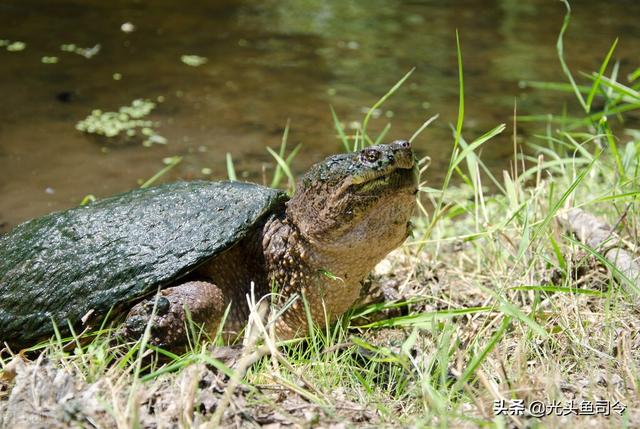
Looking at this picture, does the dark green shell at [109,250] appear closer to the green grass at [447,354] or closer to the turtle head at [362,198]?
the green grass at [447,354]

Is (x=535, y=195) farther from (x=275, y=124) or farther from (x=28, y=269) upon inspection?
(x=275, y=124)

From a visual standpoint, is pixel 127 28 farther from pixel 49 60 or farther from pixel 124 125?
pixel 124 125

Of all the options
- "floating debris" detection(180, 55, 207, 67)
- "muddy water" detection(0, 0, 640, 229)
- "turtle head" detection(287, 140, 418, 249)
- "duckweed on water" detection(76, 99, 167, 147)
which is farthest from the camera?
"floating debris" detection(180, 55, 207, 67)

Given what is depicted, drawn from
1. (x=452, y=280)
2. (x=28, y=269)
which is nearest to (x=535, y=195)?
(x=452, y=280)

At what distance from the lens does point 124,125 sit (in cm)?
534

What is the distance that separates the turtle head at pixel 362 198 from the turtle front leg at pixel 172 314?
42 centimetres

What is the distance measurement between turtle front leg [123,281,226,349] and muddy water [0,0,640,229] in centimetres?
203

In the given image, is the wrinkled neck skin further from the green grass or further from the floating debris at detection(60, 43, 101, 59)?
the floating debris at detection(60, 43, 101, 59)

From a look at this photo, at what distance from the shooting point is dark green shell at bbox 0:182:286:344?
2275 mm

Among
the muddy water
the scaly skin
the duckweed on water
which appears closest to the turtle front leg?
the scaly skin

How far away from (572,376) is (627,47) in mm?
7073

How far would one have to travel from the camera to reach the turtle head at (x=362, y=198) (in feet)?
7.14

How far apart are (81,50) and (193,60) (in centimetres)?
110

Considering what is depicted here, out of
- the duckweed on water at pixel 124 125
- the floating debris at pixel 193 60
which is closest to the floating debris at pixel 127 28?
the floating debris at pixel 193 60
